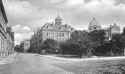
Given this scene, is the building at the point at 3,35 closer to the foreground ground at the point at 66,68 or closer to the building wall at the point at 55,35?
the foreground ground at the point at 66,68

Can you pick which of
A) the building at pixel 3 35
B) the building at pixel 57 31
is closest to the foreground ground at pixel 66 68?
the building at pixel 3 35

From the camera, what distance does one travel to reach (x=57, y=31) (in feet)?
490

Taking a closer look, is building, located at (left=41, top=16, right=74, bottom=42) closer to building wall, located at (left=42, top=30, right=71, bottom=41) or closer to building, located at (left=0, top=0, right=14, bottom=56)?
building wall, located at (left=42, top=30, right=71, bottom=41)

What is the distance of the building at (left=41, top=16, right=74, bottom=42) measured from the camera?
470ft

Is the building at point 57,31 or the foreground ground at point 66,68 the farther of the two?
the building at point 57,31

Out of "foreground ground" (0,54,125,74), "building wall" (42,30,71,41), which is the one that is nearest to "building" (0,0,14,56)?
"foreground ground" (0,54,125,74)

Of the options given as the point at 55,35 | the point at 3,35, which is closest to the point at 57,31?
the point at 55,35

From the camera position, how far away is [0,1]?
140ft

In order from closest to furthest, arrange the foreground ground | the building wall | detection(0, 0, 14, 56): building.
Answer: the foreground ground → detection(0, 0, 14, 56): building → the building wall

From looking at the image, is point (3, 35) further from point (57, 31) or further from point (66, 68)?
point (57, 31)

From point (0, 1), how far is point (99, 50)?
105 feet

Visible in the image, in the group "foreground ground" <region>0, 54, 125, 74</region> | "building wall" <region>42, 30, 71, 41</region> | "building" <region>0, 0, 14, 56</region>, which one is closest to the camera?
"foreground ground" <region>0, 54, 125, 74</region>

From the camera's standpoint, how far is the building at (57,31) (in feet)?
470

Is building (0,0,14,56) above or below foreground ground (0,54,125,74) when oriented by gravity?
above
